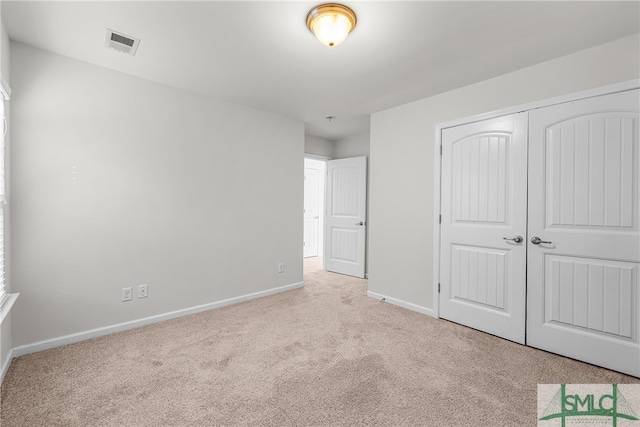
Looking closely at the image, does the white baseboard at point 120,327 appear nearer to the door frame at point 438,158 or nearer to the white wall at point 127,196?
the white wall at point 127,196

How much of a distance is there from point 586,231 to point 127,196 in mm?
3993

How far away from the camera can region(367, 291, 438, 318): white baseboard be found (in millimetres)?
3241

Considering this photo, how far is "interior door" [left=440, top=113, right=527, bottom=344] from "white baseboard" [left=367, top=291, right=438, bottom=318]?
0.15 m

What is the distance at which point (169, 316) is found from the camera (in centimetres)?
307

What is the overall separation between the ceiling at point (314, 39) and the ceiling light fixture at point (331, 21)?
0.16 feet

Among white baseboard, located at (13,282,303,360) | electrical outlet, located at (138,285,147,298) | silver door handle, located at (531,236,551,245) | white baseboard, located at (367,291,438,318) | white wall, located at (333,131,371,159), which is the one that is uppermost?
white wall, located at (333,131,371,159)

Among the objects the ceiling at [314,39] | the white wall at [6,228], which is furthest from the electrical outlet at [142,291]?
the ceiling at [314,39]

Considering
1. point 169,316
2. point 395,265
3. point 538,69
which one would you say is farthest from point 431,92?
point 169,316

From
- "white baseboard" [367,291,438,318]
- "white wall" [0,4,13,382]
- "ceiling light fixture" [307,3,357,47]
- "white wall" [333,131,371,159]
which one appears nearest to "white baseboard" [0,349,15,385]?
"white wall" [0,4,13,382]

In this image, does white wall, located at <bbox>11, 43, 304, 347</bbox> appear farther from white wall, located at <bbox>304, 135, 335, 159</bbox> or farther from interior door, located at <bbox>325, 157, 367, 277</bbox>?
interior door, located at <bbox>325, 157, 367, 277</bbox>

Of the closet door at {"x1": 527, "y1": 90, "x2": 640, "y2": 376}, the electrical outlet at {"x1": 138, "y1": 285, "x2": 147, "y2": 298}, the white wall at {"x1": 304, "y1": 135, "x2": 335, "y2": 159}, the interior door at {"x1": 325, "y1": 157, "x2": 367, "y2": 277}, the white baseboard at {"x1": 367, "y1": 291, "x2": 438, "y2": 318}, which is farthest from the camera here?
the white wall at {"x1": 304, "y1": 135, "x2": 335, "y2": 159}

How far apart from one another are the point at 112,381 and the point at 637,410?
10.9 feet

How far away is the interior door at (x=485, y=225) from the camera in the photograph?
2.62m

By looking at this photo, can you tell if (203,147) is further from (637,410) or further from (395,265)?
(637,410)
